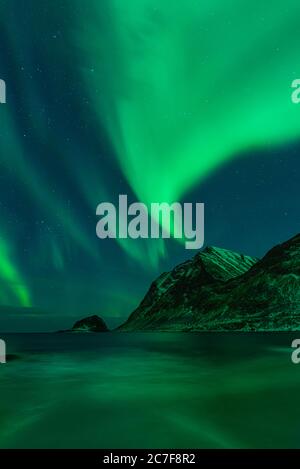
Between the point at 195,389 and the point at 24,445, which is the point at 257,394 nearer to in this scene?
the point at 195,389

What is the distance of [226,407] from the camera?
27938mm

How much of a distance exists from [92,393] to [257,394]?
1177cm

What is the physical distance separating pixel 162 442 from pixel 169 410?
8.63 meters

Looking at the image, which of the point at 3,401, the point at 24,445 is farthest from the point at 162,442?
the point at 3,401

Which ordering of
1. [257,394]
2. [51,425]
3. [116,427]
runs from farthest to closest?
[257,394] < [51,425] < [116,427]

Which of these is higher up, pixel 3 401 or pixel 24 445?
pixel 3 401

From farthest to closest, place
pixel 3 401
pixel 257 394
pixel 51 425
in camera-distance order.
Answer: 1. pixel 257 394
2. pixel 3 401
3. pixel 51 425

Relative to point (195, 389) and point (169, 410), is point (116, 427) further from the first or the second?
point (195, 389)
